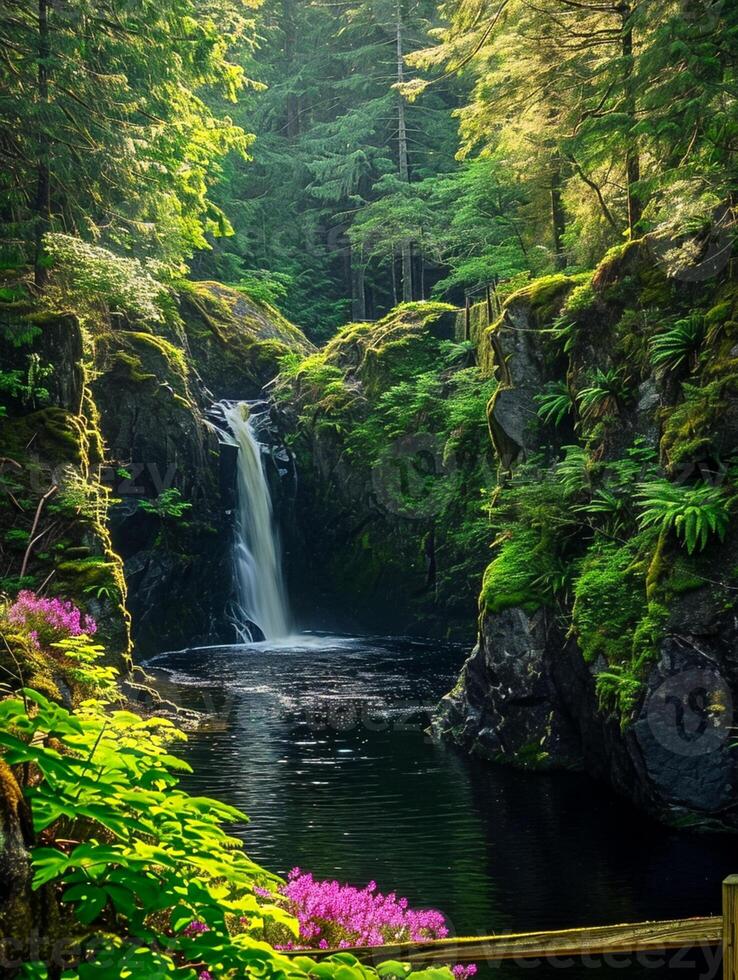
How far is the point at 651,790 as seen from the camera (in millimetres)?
10008

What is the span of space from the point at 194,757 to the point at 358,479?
43.2 ft

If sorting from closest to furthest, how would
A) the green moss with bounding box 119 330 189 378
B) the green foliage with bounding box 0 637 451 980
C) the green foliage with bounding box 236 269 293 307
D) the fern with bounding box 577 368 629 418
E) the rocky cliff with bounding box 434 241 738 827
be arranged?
the green foliage with bounding box 0 637 451 980 → the rocky cliff with bounding box 434 241 738 827 → the fern with bounding box 577 368 629 418 → the green moss with bounding box 119 330 189 378 → the green foliage with bounding box 236 269 293 307

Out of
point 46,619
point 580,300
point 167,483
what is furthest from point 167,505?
point 46,619

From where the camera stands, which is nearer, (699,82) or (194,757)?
(699,82)

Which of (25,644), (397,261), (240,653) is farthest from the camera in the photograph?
(397,261)

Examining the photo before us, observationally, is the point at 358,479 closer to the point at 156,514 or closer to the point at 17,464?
the point at 156,514

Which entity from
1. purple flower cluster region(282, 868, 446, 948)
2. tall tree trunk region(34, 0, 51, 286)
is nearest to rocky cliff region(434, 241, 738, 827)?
purple flower cluster region(282, 868, 446, 948)

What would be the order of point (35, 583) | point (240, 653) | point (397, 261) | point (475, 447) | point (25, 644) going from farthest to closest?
point (397, 261) < point (475, 447) < point (240, 653) < point (35, 583) < point (25, 644)

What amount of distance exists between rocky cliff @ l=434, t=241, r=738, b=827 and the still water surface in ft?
2.19

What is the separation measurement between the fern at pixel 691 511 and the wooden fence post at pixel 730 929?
22.4 ft

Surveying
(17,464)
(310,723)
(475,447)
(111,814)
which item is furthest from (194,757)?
(475,447)

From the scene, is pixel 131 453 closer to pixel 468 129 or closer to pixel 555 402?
pixel 468 129

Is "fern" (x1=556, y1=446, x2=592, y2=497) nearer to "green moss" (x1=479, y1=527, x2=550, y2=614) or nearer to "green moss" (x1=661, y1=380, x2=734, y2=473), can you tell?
"green moss" (x1=479, y1=527, x2=550, y2=614)

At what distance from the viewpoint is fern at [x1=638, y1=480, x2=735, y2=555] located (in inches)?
390
